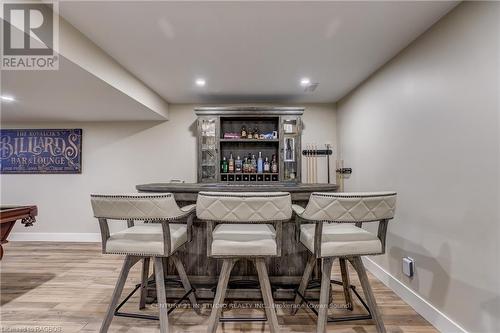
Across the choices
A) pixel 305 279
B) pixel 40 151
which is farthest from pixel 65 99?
pixel 305 279

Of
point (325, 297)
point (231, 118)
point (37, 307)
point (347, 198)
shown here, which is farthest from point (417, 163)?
point (37, 307)

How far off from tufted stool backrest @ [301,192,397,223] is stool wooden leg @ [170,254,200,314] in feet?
3.57

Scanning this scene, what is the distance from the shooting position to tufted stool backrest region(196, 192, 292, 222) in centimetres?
156

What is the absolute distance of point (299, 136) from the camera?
155 inches

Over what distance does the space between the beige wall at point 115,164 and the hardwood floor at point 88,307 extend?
47.9 inches

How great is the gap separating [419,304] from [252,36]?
8.66 feet

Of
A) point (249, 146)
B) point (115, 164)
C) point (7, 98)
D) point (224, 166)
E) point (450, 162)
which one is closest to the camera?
point (450, 162)

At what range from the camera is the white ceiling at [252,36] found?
6.03ft

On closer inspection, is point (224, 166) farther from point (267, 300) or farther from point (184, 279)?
point (267, 300)

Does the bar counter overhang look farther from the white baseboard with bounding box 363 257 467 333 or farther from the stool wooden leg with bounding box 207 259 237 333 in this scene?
the white baseboard with bounding box 363 257 467 333

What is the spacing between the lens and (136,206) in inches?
64.0

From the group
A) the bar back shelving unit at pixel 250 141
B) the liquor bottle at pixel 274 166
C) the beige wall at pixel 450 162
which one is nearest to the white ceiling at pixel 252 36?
the beige wall at pixel 450 162

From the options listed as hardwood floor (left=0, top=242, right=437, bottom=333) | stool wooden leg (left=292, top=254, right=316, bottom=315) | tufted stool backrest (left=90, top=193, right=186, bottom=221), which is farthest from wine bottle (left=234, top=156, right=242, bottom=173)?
tufted stool backrest (left=90, top=193, right=186, bottom=221)

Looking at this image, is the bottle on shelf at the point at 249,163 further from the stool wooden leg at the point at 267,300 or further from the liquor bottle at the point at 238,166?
the stool wooden leg at the point at 267,300
